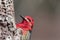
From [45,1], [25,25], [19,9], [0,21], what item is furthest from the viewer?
[45,1]

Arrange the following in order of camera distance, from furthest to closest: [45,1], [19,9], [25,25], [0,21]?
[45,1], [19,9], [25,25], [0,21]

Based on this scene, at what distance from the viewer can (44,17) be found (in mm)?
3291

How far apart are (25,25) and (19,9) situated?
3.69 ft

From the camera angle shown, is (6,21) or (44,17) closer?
(6,21)

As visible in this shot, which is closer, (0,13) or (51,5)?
(0,13)

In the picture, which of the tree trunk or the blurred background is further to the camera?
the blurred background

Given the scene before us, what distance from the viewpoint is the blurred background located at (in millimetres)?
3223

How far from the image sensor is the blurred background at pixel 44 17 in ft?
10.6

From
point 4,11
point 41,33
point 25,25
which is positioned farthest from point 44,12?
point 4,11

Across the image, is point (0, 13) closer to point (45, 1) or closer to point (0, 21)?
point (0, 21)

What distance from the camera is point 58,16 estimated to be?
132 inches

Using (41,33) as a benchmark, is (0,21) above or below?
above

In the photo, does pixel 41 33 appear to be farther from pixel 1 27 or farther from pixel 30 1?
pixel 1 27

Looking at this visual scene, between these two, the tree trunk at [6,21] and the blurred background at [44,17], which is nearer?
the tree trunk at [6,21]
